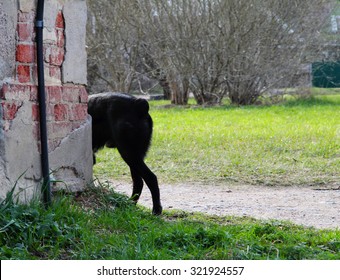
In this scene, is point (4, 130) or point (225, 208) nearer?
point (4, 130)

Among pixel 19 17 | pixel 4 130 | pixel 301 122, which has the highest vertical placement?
pixel 19 17

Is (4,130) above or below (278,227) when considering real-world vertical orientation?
above

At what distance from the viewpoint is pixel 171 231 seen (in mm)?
5395

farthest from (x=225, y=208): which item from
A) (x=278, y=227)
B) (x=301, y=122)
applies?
(x=301, y=122)

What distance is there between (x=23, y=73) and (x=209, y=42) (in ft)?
47.1

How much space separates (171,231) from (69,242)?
2.56ft

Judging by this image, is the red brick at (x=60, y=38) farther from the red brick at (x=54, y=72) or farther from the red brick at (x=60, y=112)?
the red brick at (x=60, y=112)

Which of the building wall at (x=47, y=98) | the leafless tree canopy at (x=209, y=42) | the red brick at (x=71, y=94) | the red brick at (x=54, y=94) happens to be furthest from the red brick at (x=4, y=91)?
the leafless tree canopy at (x=209, y=42)

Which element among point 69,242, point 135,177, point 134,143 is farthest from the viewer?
point 135,177

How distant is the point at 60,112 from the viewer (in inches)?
243

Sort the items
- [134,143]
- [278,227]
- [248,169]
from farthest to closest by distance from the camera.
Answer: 1. [248,169]
2. [134,143]
3. [278,227]

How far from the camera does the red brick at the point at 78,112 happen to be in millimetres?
6344

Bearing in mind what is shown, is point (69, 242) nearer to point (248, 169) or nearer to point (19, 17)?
point (19, 17)

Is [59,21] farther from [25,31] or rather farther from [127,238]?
[127,238]
